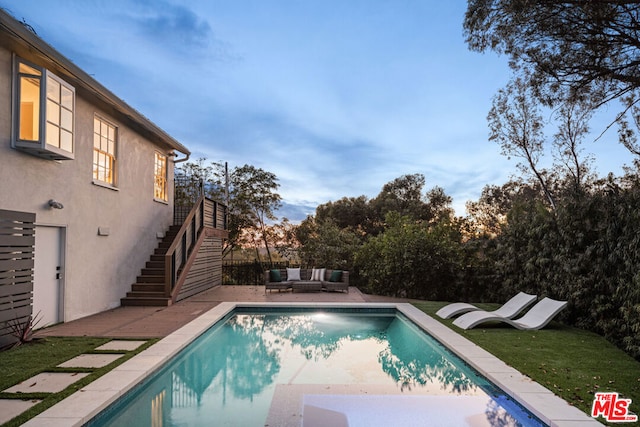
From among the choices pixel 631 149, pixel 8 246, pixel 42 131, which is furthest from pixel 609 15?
pixel 8 246

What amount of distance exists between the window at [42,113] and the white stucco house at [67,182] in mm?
16

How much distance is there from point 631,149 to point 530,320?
571cm

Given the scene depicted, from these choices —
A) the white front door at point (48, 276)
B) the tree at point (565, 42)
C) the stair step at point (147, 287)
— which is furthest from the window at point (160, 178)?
the tree at point (565, 42)

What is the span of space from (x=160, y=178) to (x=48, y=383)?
30.8 ft

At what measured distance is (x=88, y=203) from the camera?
898cm

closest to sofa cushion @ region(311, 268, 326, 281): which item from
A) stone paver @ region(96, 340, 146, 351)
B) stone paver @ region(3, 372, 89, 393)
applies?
stone paver @ region(96, 340, 146, 351)

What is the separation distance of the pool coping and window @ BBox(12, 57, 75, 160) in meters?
3.83

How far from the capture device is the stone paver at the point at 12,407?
3743mm

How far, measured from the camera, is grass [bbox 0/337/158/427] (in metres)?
4.16

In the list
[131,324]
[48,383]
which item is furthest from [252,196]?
[48,383]

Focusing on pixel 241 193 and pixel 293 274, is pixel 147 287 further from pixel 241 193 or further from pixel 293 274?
pixel 241 193

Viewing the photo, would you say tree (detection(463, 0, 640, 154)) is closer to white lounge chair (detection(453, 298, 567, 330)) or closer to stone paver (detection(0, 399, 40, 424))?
white lounge chair (detection(453, 298, 567, 330))

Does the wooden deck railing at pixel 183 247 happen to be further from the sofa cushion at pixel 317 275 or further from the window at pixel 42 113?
the sofa cushion at pixel 317 275

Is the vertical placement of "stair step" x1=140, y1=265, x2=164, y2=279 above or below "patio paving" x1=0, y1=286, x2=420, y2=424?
above
